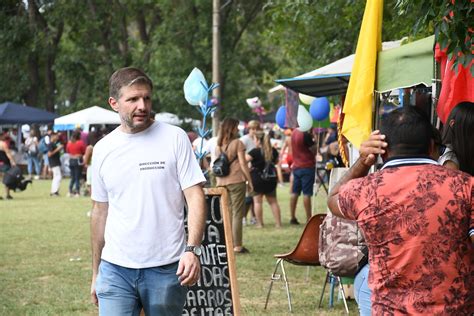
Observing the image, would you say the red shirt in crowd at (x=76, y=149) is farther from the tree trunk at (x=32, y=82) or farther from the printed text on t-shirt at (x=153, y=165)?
the printed text on t-shirt at (x=153, y=165)

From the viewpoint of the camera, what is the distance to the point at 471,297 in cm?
421

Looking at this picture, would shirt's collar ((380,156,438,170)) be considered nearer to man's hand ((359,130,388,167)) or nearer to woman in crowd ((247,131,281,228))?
man's hand ((359,130,388,167))

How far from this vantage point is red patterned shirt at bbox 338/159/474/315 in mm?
4129

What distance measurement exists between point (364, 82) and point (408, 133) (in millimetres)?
2277

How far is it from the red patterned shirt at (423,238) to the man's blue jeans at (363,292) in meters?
0.86

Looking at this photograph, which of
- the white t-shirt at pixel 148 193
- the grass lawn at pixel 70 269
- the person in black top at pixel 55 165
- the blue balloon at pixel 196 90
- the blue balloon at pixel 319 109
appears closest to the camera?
the white t-shirt at pixel 148 193

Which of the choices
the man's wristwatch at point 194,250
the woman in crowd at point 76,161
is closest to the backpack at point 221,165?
the man's wristwatch at point 194,250

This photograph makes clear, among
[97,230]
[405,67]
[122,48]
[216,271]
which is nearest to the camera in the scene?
[97,230]

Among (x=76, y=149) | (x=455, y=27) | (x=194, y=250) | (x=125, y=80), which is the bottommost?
(x=194, y=250)

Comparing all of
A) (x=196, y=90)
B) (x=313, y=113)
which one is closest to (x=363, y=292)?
(x=196, y=90)

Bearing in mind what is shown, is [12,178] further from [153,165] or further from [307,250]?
[153,165]

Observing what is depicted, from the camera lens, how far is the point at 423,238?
413 cm

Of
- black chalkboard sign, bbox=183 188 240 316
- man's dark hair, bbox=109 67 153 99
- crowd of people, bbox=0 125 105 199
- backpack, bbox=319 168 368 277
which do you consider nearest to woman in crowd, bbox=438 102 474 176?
backpack, bbox=319 168 368 277

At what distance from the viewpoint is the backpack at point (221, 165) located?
44.5 ft
